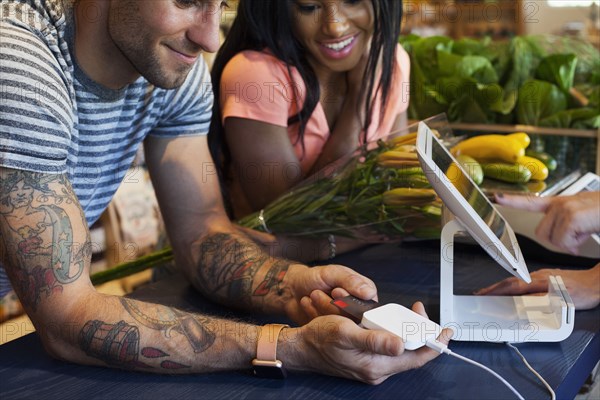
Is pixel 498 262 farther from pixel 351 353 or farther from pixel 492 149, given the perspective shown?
pixel 492 149

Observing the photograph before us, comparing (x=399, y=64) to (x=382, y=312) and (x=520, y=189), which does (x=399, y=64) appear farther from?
(x=382, y=312)

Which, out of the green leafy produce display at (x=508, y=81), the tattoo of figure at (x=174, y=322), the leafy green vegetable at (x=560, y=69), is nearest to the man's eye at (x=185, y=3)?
the tattoo of figure at (x=174, y=322)

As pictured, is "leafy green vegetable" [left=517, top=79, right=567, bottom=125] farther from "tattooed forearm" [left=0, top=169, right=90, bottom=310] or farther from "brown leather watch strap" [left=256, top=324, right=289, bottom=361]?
"tattooed forearm" [left=0, top=169, right=90, bottom=310]

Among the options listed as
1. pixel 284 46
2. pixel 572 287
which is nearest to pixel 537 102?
pixel 284 46

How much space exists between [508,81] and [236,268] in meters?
1.25

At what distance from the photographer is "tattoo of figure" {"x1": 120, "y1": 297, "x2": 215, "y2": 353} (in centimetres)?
115

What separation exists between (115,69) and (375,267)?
2.12 feet

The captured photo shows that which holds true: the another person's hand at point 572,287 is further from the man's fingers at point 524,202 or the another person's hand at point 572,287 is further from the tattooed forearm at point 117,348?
the tattooed forearm at point 117,348

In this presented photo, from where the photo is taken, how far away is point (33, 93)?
3.63 feet

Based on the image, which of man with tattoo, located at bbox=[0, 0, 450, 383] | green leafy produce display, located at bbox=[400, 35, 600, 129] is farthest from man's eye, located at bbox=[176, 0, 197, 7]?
green leafy produce display, located at bbox=[400, 35, 600, 129]

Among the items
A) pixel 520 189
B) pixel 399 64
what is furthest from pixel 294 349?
pixel 399 64

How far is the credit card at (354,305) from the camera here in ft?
3.69

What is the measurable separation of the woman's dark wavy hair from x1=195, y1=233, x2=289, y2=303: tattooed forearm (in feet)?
1.48

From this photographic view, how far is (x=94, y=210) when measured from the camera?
1550 millimetres
